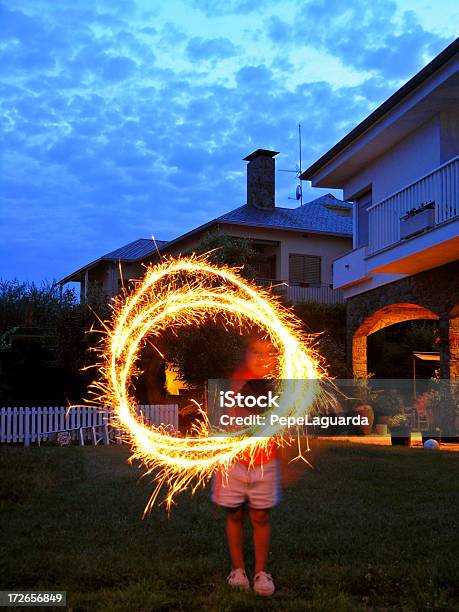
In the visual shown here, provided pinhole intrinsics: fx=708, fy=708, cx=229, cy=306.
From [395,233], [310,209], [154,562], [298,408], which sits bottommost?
[154,562]

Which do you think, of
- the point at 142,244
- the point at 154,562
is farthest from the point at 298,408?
the point at 142,244

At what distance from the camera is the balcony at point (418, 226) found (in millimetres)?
13445

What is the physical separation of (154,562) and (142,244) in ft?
100

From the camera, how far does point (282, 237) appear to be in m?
29.1

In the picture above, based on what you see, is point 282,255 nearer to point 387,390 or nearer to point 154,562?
point 387,390

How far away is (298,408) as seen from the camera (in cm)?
578

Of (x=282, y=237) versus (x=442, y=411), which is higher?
(x=282, y=237)

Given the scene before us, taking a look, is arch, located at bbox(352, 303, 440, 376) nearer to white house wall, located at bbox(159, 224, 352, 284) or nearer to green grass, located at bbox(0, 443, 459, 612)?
green grass, located at bbox(0, 443, 459, 612)

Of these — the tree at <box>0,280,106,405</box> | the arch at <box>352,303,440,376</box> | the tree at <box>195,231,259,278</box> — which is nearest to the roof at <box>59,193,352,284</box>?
the tree at <box>195,231,259,278</box>

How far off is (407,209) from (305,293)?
13.8m

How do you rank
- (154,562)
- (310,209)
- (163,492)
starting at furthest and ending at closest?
(310,209), (163,492), (154,562)

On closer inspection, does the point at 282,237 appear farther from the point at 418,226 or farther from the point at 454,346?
the point at 454,346

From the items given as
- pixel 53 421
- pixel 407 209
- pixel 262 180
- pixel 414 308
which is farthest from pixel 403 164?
pixel 262 180

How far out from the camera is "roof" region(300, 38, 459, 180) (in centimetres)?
1262
